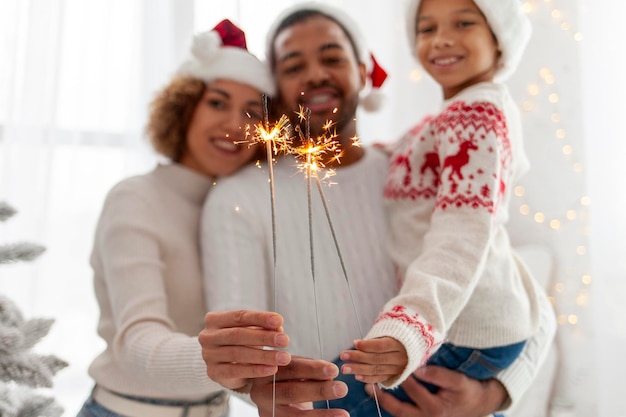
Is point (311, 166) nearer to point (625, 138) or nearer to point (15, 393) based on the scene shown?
point (15, 393)

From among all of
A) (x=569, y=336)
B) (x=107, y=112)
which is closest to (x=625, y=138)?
(x=569, y=336)

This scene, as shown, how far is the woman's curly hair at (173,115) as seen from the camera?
2.97ft

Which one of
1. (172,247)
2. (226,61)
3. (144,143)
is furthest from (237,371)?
(144,143)

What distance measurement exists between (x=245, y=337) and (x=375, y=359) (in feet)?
0.43

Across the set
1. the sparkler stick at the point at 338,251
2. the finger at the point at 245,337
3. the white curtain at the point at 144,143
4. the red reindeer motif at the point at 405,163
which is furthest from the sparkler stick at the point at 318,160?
the white curtain at the point at 144,143

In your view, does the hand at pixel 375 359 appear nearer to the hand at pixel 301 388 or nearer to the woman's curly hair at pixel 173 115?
the hand at pixel 301 388

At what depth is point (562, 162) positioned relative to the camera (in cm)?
135

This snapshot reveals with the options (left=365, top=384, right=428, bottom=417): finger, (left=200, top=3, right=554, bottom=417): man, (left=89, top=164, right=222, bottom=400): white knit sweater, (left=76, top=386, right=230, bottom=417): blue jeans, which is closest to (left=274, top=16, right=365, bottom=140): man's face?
(left=200, top=3, right=554, bottom=417): man

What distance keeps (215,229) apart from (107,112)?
2.37 feet

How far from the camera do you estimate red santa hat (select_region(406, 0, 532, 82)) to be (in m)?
0.81

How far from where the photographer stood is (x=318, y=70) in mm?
747

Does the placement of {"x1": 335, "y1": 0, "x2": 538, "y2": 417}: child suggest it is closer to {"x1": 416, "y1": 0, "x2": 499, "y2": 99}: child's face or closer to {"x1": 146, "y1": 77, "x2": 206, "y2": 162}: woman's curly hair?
{"x1": 416, "y1": 0, "x2": 499, "y2": 99}: child's face

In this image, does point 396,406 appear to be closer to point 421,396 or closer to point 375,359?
point 421,396

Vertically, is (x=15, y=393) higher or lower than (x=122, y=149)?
lower
